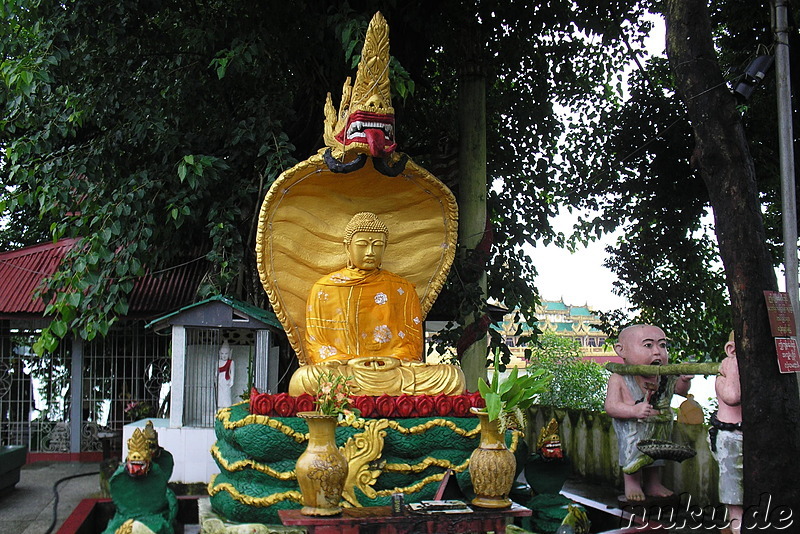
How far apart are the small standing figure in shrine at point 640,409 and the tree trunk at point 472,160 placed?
9.82 ft

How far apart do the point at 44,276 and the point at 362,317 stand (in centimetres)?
538

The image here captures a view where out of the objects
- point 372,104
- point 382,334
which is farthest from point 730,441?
point 372,104

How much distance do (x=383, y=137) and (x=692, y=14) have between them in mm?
2952

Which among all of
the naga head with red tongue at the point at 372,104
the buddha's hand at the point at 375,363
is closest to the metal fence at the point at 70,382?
the buddha's hand at the point at 375,363

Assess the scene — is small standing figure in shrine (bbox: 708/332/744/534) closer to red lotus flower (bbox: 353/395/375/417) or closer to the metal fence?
red lotus flower (bbox: 353/395/375/417)

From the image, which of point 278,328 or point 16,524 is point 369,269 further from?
point 16,524

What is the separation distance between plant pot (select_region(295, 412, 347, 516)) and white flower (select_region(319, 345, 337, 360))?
2509 millimetres

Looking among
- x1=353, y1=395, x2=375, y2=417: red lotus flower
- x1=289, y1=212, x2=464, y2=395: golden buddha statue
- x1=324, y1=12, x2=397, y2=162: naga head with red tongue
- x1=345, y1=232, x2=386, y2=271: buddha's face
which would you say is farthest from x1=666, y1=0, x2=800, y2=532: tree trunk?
x1=345, y1=232, x2=386, y2=271: buddha's face

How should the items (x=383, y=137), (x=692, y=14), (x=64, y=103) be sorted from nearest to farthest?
(x=692, y=14) < (x=383, y=137) < (x=64, y=103)

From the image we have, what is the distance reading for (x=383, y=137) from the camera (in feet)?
25.6

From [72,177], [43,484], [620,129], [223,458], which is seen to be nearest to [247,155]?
[72,177]

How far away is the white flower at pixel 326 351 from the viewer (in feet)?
27.2

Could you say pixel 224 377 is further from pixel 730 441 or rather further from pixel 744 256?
pixel 744 256

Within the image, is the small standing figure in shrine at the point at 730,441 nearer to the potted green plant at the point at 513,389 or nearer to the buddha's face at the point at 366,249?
the potted green plant at the point at 513,389
